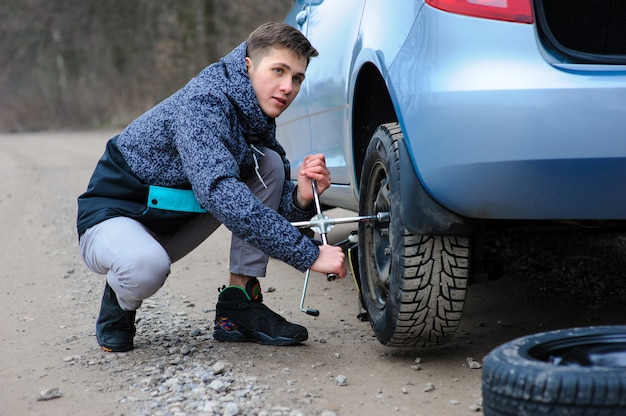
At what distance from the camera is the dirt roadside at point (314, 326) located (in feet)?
8.36

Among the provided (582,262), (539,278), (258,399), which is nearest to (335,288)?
(539,278)

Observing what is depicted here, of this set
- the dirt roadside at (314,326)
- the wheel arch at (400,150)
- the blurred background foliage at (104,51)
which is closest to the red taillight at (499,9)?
the wheel arch at (400,150)

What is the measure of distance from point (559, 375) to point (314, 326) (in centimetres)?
174

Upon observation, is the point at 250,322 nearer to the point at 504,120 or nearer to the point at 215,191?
the point at 215,191

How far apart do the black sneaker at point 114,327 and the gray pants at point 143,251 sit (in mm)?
72

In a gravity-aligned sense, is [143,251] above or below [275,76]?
below

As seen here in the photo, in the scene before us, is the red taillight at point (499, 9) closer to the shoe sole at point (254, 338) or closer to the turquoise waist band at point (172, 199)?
the turquoise waist band at point (172, 199)

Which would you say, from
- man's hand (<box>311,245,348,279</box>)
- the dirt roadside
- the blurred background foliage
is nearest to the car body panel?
man's hand (<box>311,245,348,279</box>)

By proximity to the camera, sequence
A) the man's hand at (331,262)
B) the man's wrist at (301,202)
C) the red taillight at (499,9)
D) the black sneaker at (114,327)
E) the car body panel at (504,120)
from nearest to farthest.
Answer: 1. the car body panel at (504,120)
2. the red taillight at (499,9)
3. the man's hand at (331,262)
4. the black sneaker at (114,327)
5. the man's wrist at (301,202)

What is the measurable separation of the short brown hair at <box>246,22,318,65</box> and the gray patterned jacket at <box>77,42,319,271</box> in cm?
7

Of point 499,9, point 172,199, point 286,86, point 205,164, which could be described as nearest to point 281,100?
point 286,86

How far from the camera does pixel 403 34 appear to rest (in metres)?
2.57

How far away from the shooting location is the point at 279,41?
2.86 meters

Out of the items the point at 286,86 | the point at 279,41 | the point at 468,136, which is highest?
the point at 279,41
